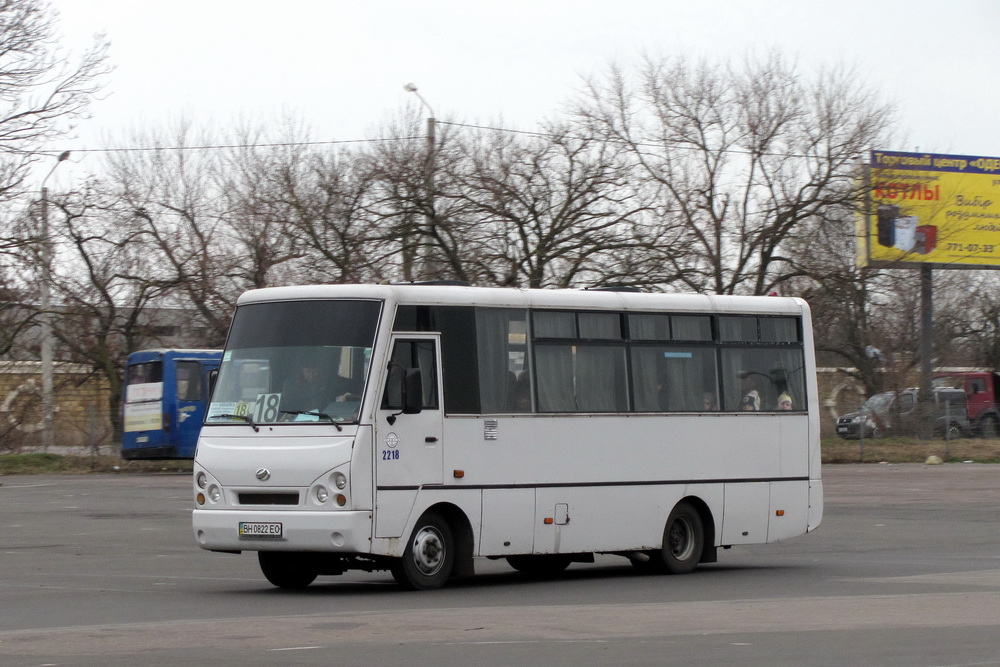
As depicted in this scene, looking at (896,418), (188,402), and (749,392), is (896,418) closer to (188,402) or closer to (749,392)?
(188,402)

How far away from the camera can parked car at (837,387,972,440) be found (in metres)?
44.1

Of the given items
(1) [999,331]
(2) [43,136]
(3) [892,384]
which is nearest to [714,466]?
(2) [43,136]

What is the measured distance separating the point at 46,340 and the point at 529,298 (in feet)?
105

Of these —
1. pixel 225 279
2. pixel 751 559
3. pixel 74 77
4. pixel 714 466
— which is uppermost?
pixel 74 77

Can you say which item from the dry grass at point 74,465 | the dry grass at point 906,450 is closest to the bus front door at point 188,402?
the dry grass at point 74,465

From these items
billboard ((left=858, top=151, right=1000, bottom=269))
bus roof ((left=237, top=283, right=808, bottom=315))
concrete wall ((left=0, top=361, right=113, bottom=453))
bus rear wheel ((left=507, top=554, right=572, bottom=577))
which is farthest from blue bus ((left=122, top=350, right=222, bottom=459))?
bus roof ((left=237, top=283, right=808, bottom=315))

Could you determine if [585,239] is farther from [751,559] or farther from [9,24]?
[751,559]

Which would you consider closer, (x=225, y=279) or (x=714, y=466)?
(x=714, y=466)

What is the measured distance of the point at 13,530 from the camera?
68.8ft

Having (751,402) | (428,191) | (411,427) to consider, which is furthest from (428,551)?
(428,191)

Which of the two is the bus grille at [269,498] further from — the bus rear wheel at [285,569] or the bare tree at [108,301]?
the bare tree at [108,301]

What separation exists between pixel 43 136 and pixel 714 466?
2203 centimetres

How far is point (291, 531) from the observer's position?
1250 centimetres

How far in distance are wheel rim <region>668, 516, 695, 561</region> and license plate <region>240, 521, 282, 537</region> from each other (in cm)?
492
